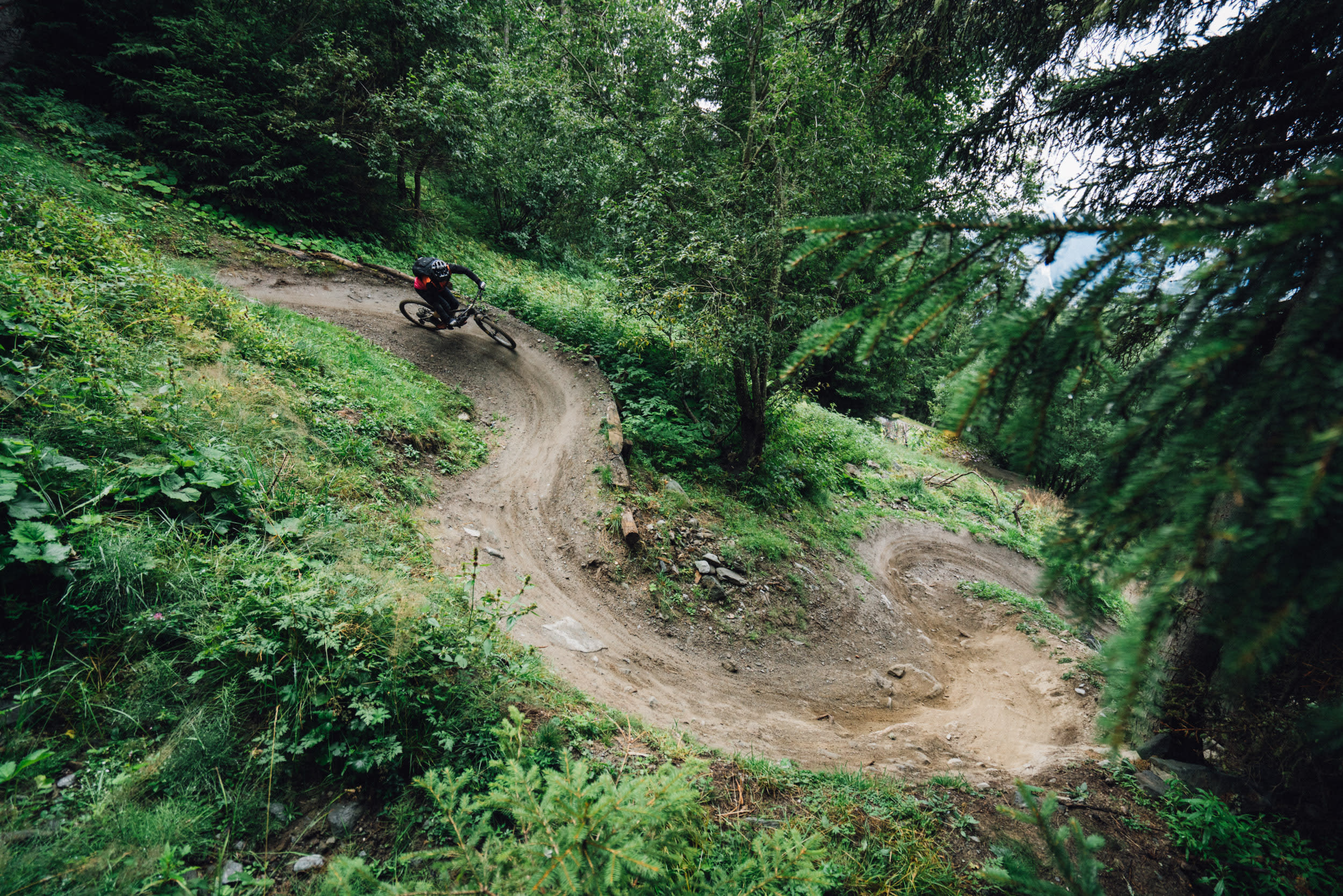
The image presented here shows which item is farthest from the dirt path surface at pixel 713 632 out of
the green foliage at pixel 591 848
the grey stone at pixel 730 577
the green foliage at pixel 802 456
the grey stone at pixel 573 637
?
the green foliage at pixel 591 848

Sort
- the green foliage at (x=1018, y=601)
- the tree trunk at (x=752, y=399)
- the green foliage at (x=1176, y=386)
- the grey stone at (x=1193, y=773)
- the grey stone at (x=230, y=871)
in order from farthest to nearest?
the green foliage at (x=1018, y=601) → the tree trunk at (x=752, y=399) → the grey stone at (x=1193, y=773) → the grey stone at (x=230, y=871) → the green foliage at (x=1176, y=386)

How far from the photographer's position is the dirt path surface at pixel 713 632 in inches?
217

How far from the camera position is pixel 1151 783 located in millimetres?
3807

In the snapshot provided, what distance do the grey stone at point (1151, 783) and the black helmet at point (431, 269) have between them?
43.7 ft

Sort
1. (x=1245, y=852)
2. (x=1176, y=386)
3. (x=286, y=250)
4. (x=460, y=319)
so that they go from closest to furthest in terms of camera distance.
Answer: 1. (x=1176, y=386)
2. (x=1245, y=852)
3. (x=460, y=319)
4. (x=286, y=250)

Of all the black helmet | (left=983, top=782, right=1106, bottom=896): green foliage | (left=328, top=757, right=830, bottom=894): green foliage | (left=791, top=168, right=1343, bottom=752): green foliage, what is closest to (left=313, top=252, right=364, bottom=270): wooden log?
the black helmet

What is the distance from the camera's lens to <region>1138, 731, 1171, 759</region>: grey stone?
13.2ft

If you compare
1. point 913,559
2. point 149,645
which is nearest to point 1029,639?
point 913,559

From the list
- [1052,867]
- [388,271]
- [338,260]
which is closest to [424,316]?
[388,271]

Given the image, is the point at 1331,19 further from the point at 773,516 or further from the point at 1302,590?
the point at 773,516

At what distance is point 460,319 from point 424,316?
0.99m

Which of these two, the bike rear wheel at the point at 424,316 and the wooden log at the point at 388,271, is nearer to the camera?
the bike rear wheel at the point at 424,316

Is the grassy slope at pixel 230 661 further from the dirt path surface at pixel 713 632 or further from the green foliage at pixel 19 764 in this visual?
the dirt path surface at pixel 713 632

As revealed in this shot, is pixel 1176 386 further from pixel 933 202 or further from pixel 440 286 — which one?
pixel 440 286
